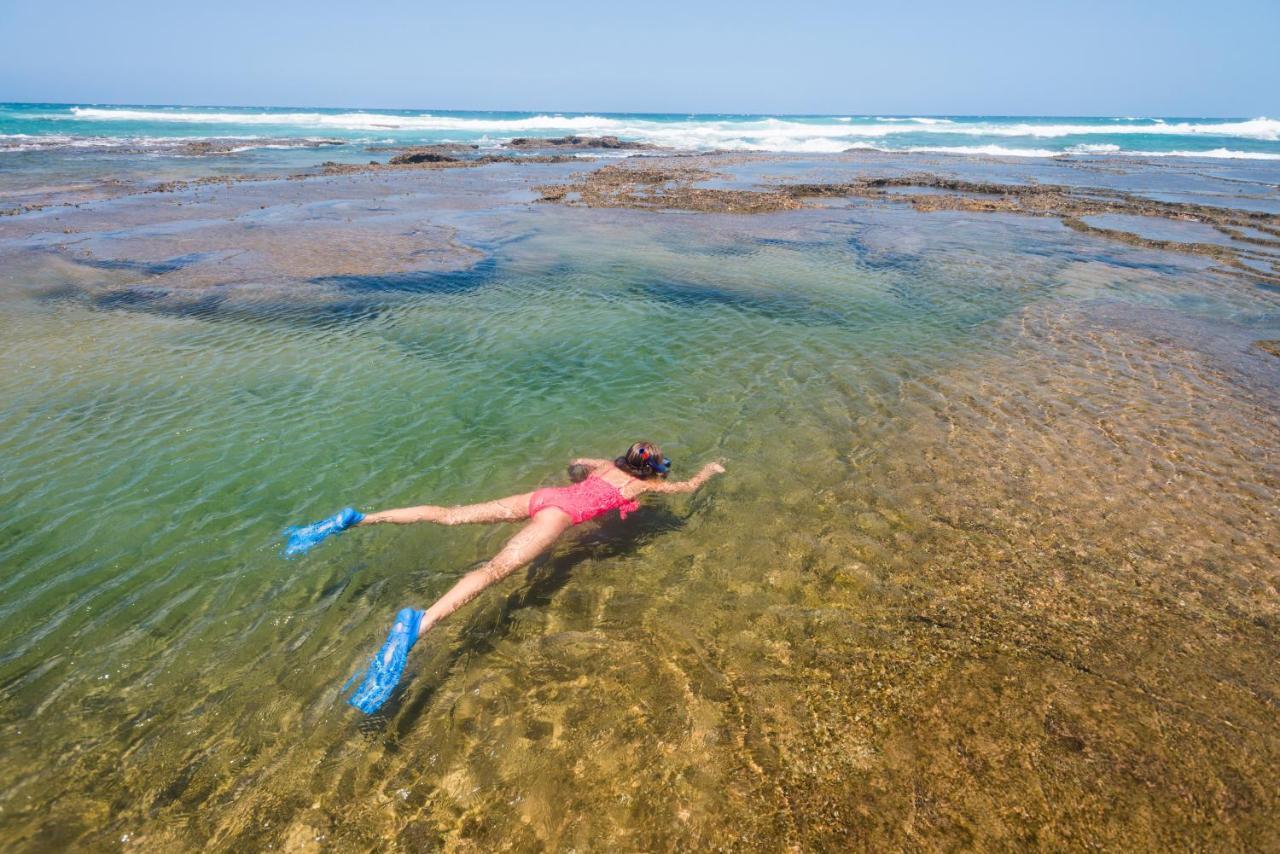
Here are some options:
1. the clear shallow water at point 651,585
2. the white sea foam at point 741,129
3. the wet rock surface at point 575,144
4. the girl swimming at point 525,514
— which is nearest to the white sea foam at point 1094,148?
the white sea foam at point 741,129

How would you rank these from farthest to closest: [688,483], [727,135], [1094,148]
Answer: [727,135], [1094,148], [688,483]

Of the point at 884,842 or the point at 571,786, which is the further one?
the point at 571,786

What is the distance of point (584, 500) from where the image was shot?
22.7 ft

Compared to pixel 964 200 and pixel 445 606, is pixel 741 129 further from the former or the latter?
pixel 445 606

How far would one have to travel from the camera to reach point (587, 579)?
6.21m

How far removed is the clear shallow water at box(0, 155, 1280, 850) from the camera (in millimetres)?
4062

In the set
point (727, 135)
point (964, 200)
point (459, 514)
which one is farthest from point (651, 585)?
point (727, 135)

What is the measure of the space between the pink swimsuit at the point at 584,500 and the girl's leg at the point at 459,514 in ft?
0.67

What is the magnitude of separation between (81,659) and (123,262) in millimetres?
17563

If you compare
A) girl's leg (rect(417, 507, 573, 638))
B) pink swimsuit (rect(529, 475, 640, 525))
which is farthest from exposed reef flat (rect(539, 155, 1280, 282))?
girl's leg (rect(417, 507, 573, 638))

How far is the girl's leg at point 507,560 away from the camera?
5.54 m

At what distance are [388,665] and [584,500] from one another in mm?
2786

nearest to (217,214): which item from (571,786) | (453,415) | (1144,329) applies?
(453,415)

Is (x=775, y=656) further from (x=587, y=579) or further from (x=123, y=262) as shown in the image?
(x=123, y=262)
